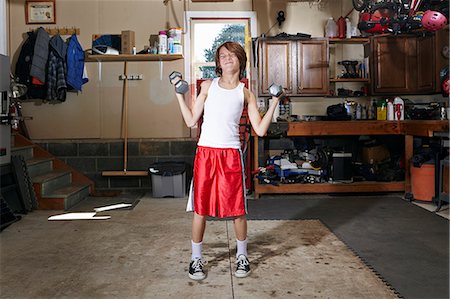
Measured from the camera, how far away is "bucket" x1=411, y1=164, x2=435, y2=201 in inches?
191

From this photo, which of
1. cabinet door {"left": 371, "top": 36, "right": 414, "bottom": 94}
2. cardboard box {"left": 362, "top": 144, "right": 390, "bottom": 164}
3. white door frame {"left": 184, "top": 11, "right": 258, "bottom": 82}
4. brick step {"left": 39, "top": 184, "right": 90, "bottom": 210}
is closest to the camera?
brick step {"left": 39, "top": 184, "right": 90, "bottom": 210}

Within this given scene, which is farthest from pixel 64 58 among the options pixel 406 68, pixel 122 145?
pixel 406 68

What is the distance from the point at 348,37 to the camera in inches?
237

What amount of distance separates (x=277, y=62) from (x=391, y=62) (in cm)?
152

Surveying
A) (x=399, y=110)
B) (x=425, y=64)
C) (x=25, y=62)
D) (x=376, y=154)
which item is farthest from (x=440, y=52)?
(x=25, y=62)

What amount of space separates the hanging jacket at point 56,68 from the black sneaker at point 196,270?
389cm

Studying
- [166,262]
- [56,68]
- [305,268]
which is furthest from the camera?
[56,68]

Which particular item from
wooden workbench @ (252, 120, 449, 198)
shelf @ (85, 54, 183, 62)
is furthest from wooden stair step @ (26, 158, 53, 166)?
wooden workbench @ (252, 120, 449, 198)

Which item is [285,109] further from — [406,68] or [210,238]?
[210,238]

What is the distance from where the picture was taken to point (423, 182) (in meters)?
4.90

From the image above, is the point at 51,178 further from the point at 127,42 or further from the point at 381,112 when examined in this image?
the point at 381,112

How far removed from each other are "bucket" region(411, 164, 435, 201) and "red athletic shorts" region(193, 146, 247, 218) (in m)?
3.05

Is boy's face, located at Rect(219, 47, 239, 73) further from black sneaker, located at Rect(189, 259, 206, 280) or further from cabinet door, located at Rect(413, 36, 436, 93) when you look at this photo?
cabinet door, located at Rect(413, 36, 436, 93)

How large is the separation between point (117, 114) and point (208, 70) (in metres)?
1.39
